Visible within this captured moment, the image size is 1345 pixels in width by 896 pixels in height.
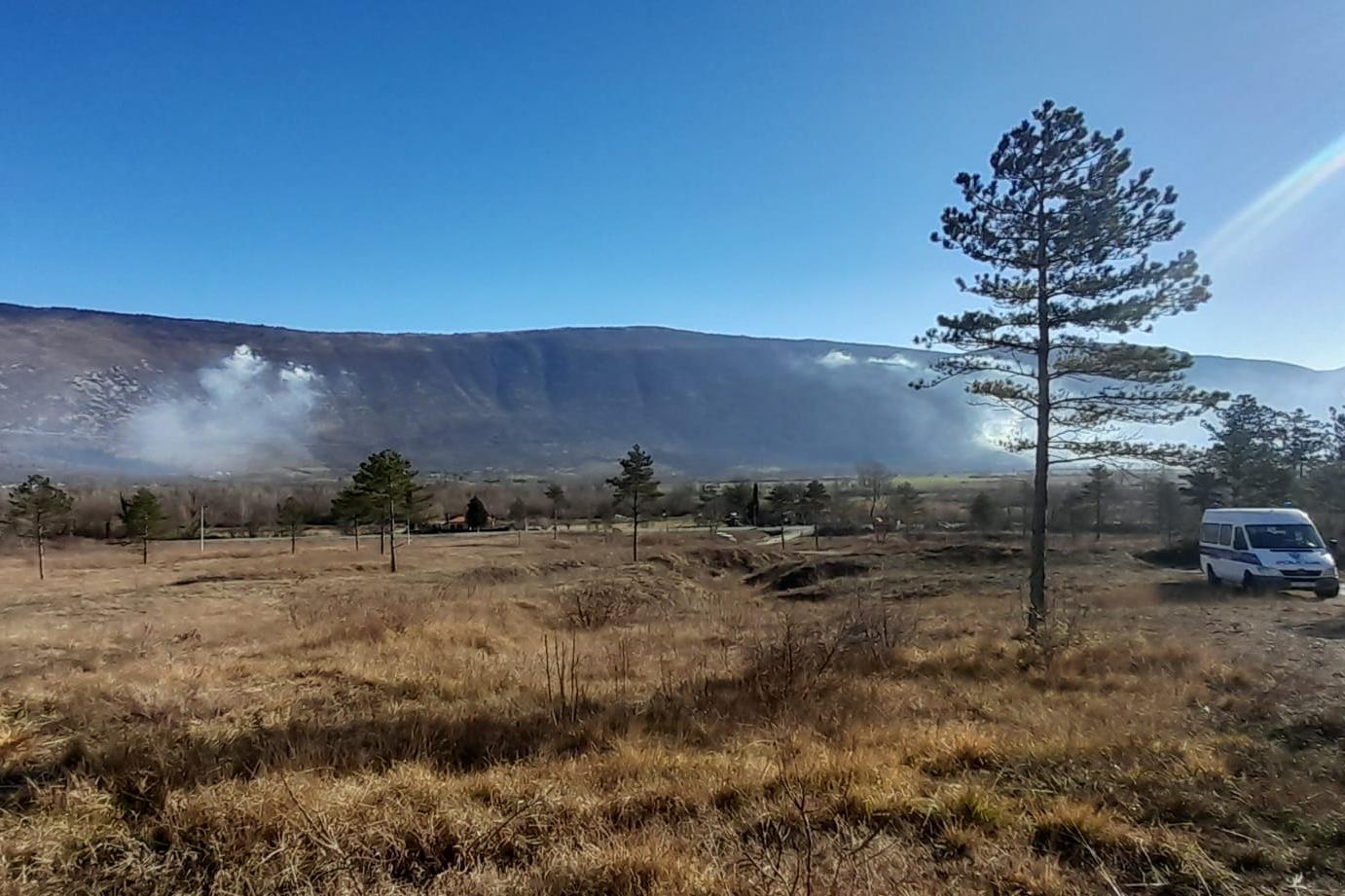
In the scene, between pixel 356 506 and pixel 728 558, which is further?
pixel 356 506

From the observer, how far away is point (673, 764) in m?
5.19

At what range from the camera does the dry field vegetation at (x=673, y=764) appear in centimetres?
369

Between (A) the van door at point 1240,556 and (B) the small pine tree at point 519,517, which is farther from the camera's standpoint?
(B) the small pine tree at point 519,517

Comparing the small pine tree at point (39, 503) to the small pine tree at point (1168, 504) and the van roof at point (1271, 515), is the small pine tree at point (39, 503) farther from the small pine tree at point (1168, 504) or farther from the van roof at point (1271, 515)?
the small pine tree at point (1168, 504)

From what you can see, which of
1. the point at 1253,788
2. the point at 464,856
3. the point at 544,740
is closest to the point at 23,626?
the point at 544,740

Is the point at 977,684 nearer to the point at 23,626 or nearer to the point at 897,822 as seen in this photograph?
the point at 897,822

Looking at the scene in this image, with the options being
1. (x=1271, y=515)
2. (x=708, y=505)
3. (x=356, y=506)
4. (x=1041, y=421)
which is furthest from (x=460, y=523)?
(x=1041, y=421)

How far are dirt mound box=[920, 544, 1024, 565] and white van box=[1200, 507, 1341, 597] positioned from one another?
14.8m

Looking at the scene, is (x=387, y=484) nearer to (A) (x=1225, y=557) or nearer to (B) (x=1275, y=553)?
(A) (x=1225, y=557)

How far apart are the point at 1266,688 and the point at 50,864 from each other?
11.2 m

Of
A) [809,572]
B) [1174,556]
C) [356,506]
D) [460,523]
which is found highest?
[1174,556]

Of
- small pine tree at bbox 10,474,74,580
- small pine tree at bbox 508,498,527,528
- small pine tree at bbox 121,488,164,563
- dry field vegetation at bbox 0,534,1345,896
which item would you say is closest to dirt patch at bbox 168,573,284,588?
small pine tree at bbox 10,474,74,580

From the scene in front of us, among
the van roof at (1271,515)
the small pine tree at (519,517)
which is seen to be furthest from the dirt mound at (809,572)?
the small pine tree at (519,517)

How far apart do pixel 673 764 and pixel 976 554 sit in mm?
37152
